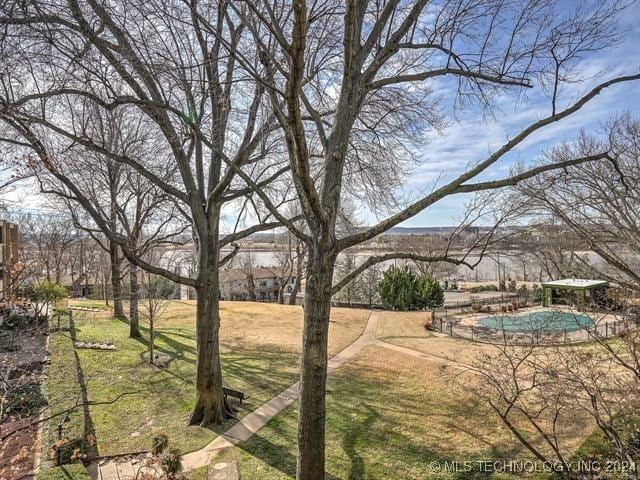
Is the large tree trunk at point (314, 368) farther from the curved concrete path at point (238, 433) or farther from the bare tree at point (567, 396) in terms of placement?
the curved concrete path at point (238, 433)

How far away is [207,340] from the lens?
26.5 feet

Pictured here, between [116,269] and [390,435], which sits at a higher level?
[116,269]

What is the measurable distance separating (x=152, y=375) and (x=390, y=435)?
7202 millimetres

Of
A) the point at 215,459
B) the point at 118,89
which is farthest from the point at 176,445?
the point at 118,89

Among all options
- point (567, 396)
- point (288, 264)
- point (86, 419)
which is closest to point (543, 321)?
point (567, 396)

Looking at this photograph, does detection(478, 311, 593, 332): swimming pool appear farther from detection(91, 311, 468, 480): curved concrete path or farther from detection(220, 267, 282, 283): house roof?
detection(220, 267, 282, 283): house roof

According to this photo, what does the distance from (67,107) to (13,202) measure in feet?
7.35

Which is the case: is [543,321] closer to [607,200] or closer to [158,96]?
[607,200]

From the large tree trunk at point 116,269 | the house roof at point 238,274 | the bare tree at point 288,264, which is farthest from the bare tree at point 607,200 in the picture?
the house roof at point 238,274

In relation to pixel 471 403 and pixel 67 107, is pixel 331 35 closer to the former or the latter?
pixel 67 107

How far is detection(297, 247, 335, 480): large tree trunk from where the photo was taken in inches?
195

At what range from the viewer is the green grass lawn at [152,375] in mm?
7617

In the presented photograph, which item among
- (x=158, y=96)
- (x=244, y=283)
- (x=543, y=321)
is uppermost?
(x=158, y=96)

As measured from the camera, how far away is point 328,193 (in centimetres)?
530
